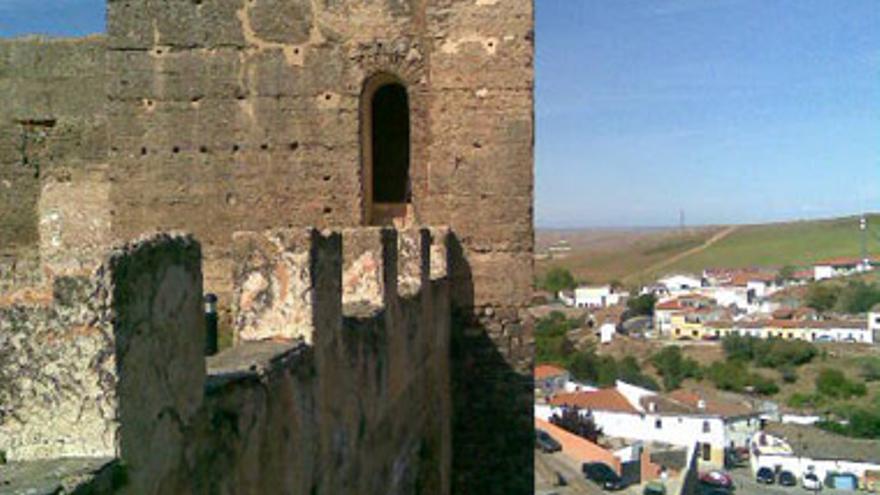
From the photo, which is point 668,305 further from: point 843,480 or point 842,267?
point 843,480

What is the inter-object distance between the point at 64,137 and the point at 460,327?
4723 mm

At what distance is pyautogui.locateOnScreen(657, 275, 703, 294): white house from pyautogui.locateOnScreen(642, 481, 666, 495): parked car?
270ft

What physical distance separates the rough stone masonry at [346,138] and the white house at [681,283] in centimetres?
10918

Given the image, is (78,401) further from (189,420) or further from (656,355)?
(656,355)

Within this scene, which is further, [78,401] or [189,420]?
[189,420]

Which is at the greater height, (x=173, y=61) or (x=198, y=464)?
(x=173, y=61)

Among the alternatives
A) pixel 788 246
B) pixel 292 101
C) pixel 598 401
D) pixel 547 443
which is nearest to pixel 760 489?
pixel 598 401

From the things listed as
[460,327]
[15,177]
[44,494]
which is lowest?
[460,327]

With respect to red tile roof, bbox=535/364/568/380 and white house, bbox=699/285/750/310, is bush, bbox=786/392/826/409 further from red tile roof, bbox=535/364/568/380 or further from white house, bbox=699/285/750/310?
white house, bbox=699/285/750/310

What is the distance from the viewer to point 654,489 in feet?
110

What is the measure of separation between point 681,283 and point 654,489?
90273mm

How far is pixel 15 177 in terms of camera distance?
1023 centimetres

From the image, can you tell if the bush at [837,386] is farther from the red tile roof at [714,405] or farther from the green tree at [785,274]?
the green tree at [785,274]

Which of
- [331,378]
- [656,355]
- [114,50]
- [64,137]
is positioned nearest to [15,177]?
[64,137]
